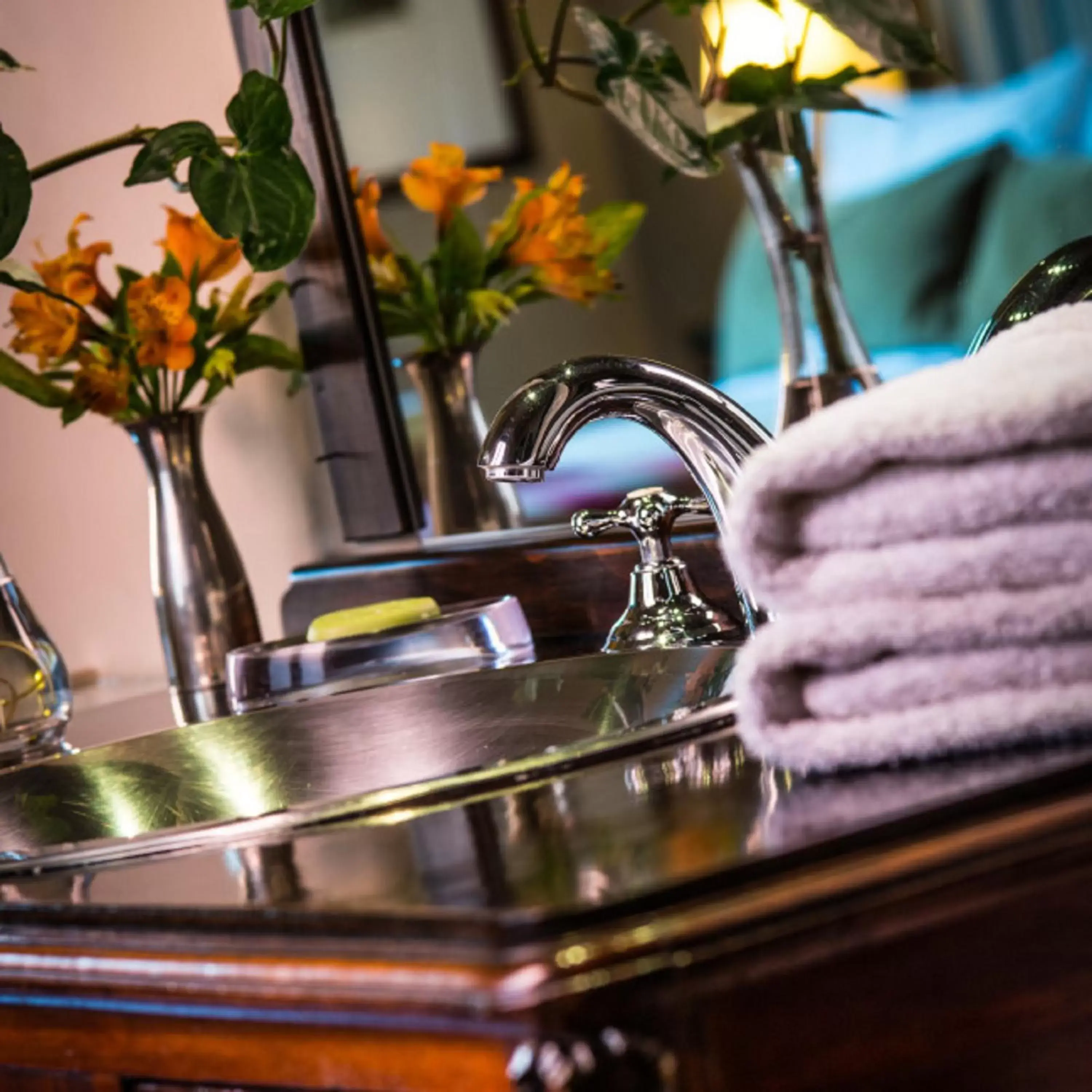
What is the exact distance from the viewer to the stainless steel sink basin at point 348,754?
580 mm

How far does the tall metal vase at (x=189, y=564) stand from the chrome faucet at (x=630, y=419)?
576 mm

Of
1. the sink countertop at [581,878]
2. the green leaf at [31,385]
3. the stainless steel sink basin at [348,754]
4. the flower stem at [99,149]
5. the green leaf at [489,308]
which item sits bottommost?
the stainless steel sink basin at [348,754]

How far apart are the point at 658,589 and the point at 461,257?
393 mm

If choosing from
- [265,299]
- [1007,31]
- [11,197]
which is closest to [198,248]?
[265,299]

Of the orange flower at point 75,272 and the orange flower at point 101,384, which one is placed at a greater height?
the orange flower at point 75,272

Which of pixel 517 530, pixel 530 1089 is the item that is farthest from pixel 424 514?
pixel 530 1089

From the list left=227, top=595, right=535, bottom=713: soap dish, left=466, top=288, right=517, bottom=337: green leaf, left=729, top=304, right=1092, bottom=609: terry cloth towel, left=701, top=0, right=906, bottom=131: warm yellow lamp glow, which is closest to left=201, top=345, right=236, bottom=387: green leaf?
left=466, top=288, right=517, bottom=337: green leaf

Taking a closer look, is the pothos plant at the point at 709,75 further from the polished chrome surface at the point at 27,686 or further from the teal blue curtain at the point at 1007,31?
the polished chrome surface at the point at 27,686

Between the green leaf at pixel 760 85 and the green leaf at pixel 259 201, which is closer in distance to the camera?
the green leaf at pixel 760 85

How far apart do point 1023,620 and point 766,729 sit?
84 millimetres

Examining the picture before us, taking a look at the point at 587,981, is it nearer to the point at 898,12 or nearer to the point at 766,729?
the point at 766,729

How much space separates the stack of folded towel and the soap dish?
0.47 m

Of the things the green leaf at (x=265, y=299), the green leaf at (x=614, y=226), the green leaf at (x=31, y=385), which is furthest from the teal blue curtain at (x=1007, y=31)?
the green leaf at (x=31, y=385)

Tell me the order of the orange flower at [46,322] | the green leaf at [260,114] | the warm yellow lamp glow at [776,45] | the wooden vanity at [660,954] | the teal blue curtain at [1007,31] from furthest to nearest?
the orange flower at [46,322] → the green leaf at [260,114] → the warm yellow lamp glow at [776,45] → the teal blue curtain at [1007,31] → the wooden vanity at [660,954]
